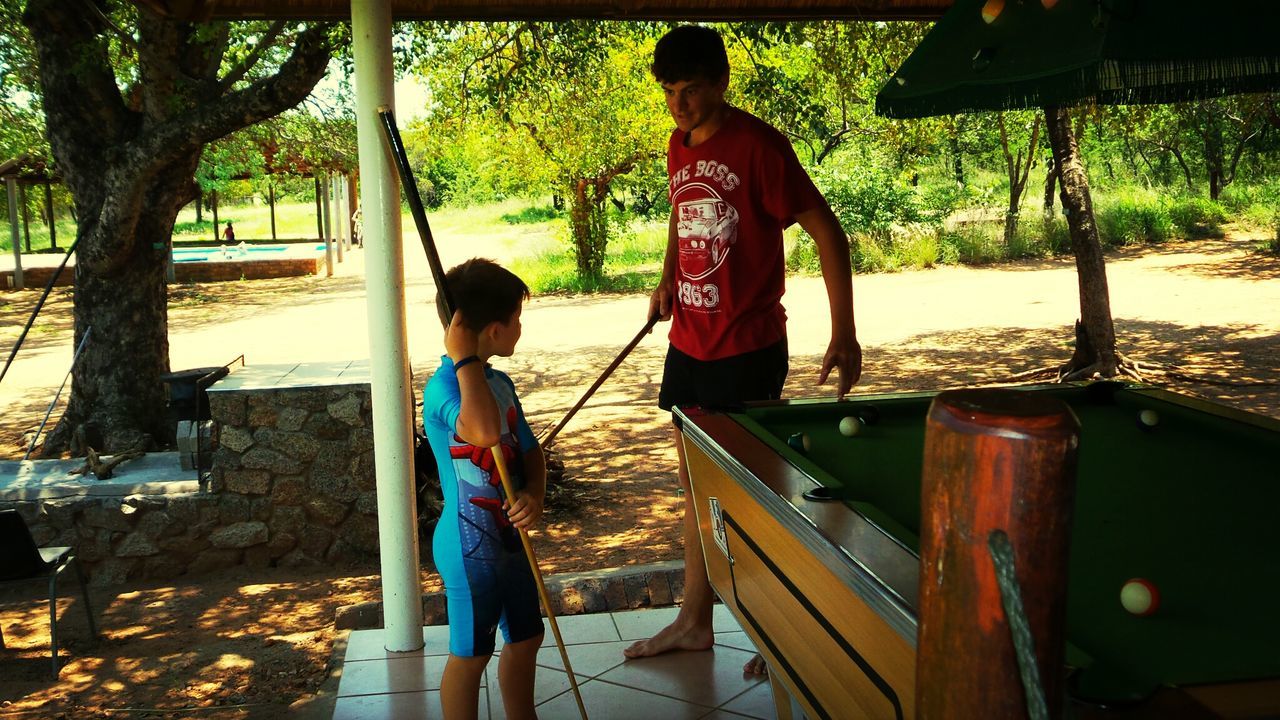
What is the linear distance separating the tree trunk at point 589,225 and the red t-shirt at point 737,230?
1425 cm

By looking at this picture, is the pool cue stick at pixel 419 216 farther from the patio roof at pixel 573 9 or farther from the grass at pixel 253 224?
the grass at pixel 253 224

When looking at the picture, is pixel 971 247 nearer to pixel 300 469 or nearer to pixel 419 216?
pixel 300 469

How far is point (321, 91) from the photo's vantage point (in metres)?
11.3

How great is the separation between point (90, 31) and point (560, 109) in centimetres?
454

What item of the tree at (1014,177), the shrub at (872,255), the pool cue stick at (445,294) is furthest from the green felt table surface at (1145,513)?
the shrub at (872,255)

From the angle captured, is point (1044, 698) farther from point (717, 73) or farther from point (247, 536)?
point (247, 536)

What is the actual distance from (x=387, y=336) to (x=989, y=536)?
9.75 ft

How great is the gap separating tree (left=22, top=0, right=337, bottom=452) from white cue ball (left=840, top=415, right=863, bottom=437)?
521 centimetres

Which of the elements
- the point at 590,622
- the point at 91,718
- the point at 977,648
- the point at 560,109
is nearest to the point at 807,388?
the point at 560,109

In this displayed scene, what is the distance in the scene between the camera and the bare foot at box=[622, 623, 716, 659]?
135 inches

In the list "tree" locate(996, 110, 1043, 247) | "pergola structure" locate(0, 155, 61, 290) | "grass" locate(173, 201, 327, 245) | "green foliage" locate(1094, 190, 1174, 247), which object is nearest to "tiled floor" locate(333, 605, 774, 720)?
"tree" locate(996, 110, 1043, 247)

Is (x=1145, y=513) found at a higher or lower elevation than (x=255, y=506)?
higher

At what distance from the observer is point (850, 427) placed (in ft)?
8.63

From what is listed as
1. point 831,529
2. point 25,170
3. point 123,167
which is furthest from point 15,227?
point 831,529
